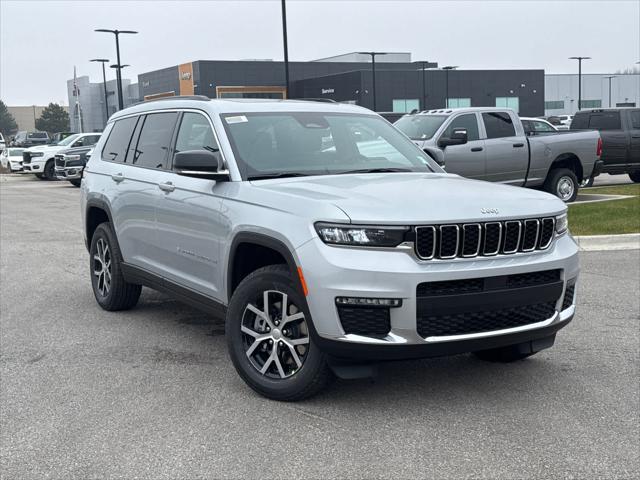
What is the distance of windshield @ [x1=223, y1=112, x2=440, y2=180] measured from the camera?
566cm

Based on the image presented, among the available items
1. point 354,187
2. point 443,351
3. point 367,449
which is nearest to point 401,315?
point 443,351

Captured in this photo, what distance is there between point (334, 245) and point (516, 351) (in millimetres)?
1685

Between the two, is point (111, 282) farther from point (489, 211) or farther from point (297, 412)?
point (489, 211)

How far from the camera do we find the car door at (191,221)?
18.3 feet

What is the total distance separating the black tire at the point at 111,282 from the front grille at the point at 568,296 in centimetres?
397

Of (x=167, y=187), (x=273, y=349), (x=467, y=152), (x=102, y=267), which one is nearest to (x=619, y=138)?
(x=467, y=152)

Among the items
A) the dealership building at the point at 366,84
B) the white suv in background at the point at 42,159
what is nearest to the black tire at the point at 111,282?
the white suv in background at the point at 42,159

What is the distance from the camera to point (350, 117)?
21.2 ft

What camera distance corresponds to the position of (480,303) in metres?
4.52

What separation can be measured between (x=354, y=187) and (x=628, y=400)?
2113 millimetres

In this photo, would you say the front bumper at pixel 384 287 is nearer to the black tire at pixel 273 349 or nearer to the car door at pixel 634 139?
the black tire at pixel 273 349

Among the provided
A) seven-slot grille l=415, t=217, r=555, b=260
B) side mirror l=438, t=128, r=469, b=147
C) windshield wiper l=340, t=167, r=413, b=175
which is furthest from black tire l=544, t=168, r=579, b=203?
seven-slot grille l=415, t=217, r=555, b=260

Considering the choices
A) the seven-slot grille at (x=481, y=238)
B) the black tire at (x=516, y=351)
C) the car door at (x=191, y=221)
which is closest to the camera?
the seven-slot grille at (x=481, y=238)

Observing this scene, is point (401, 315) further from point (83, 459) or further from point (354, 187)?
point (83, 459)
